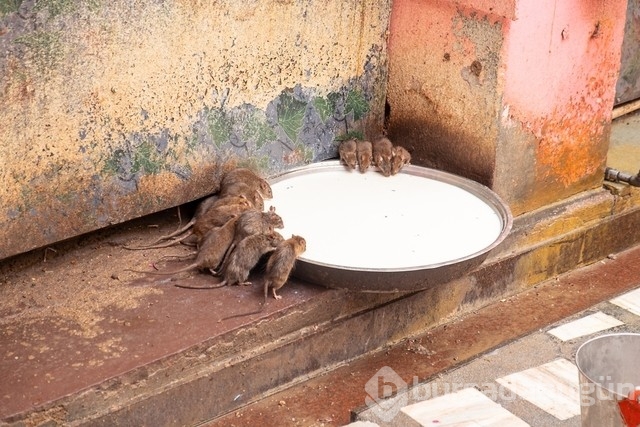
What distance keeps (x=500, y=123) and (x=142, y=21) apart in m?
2.06

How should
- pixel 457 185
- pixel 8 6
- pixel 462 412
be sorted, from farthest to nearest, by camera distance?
pixel 457 185 < pixel 8 6 < pixel 462 412

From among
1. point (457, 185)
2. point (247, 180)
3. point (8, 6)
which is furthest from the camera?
point (457, 185)

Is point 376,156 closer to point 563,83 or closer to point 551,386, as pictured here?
point 563,83

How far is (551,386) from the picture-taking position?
4.27 meters

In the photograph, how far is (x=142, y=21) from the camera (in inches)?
197

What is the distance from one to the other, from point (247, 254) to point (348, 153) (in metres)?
1.30

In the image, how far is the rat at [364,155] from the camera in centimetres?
602

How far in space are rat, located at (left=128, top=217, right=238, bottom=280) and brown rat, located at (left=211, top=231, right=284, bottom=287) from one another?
0.11 m

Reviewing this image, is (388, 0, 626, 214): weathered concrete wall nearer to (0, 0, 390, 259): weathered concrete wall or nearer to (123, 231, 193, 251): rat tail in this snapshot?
(0, 0, 390, 259): weathered concrete wall

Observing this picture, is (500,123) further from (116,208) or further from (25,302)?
(25,302)

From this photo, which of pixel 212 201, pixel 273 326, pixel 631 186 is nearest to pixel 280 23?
pixel 212 201

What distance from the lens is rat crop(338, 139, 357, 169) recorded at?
19.8 feet

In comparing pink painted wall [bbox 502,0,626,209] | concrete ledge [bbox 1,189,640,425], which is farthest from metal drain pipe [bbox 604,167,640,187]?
concrete ledge [bbox 1,189,640,425]

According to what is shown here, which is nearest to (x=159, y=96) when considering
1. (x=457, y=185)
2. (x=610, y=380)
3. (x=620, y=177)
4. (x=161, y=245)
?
(x=161, y=245)
